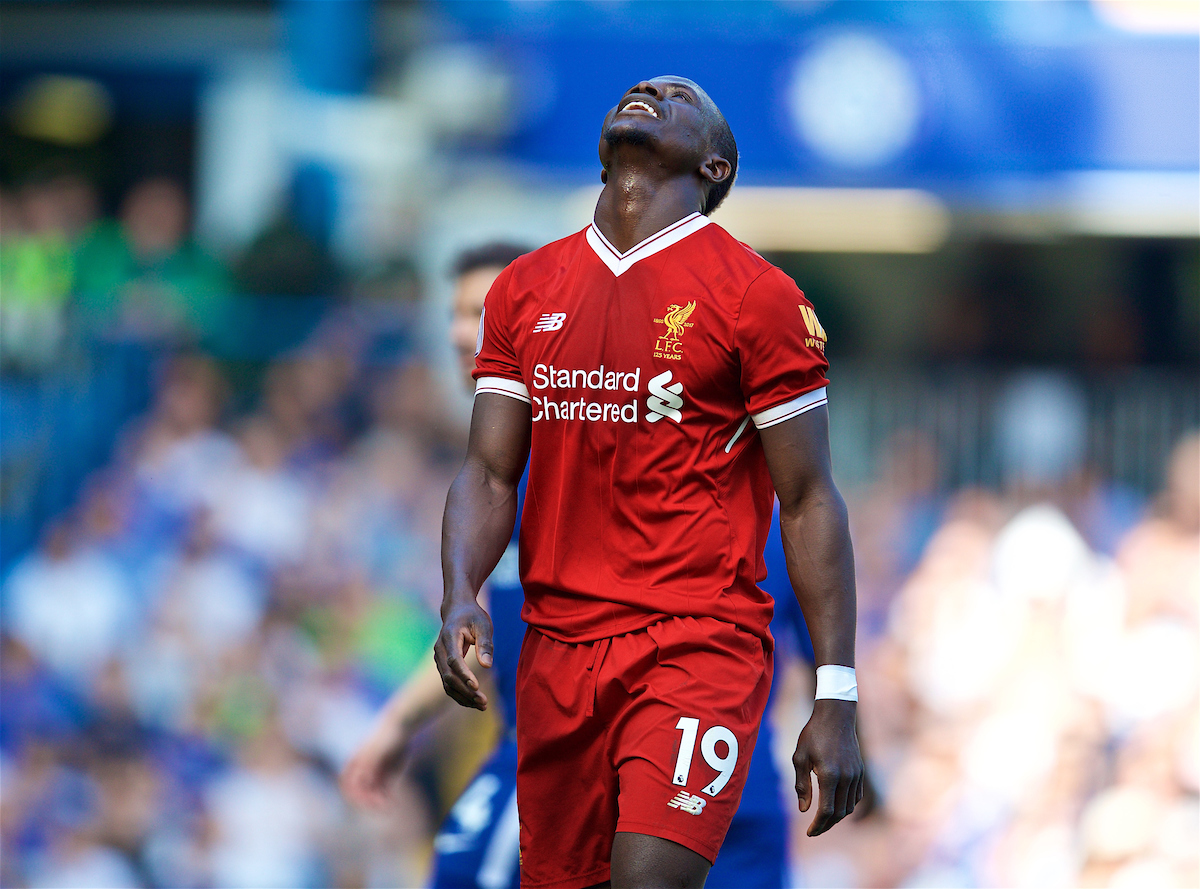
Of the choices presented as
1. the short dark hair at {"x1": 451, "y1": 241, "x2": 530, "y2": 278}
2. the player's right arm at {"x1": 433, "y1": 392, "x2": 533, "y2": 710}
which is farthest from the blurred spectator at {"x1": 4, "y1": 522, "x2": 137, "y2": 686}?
the player's right arm at {"x1": 433, "y1": 392, "x2": 533, "y2": 710}

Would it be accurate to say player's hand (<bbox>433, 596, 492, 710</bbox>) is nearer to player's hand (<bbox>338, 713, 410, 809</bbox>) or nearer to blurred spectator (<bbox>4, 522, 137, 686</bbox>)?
player's hand (<bbox>338, 713, 410, 809</bbox>)

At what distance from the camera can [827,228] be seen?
45.8 ft

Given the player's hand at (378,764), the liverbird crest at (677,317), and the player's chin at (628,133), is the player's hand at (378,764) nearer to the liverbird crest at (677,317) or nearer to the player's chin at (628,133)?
the liverbird crest at (677,317)

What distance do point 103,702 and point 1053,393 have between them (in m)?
6.47

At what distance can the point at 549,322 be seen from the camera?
341 centimetres

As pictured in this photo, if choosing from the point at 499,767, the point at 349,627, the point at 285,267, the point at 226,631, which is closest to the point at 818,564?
the point at 499,767

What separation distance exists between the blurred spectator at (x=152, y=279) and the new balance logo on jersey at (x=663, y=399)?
7.26 meters

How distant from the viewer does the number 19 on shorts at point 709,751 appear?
3.15m

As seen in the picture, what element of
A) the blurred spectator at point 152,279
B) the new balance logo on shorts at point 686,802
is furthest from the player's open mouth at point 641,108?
the blurred spectator at point 152,279

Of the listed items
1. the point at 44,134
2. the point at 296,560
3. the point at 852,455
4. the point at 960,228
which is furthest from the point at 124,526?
the point at 44,134

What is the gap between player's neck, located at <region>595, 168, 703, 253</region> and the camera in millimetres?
3430

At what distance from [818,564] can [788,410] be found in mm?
331

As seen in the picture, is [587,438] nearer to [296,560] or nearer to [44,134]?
[296,560]

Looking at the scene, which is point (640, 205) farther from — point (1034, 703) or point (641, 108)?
point (1034, 703)
